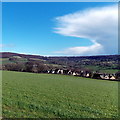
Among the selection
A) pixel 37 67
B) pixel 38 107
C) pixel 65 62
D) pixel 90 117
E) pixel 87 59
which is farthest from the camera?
pixel 87 59

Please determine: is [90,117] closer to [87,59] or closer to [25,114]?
[25,114]

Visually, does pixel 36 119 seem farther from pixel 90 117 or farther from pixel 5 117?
pixel 90 117

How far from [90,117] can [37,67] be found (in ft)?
126

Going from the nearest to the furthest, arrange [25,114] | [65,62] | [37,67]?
[25,114] → [37,67] → [65,62]

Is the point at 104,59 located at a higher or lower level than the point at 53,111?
higher

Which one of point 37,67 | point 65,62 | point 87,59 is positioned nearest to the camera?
point 37,67

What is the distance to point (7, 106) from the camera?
580 cm

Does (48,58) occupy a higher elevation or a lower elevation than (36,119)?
higher

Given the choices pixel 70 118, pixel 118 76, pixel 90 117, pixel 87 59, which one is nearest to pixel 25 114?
pixel 70 118

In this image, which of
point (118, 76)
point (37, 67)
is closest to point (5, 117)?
point (118, 76)

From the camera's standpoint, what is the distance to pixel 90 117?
5523 millimetres

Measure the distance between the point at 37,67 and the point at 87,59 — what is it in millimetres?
22725

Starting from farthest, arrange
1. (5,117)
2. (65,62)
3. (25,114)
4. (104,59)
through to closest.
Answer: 1. (104,59)
2. (65,62)
3. (25,114)
4. (5,117)

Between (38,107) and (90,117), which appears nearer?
(90,117)
